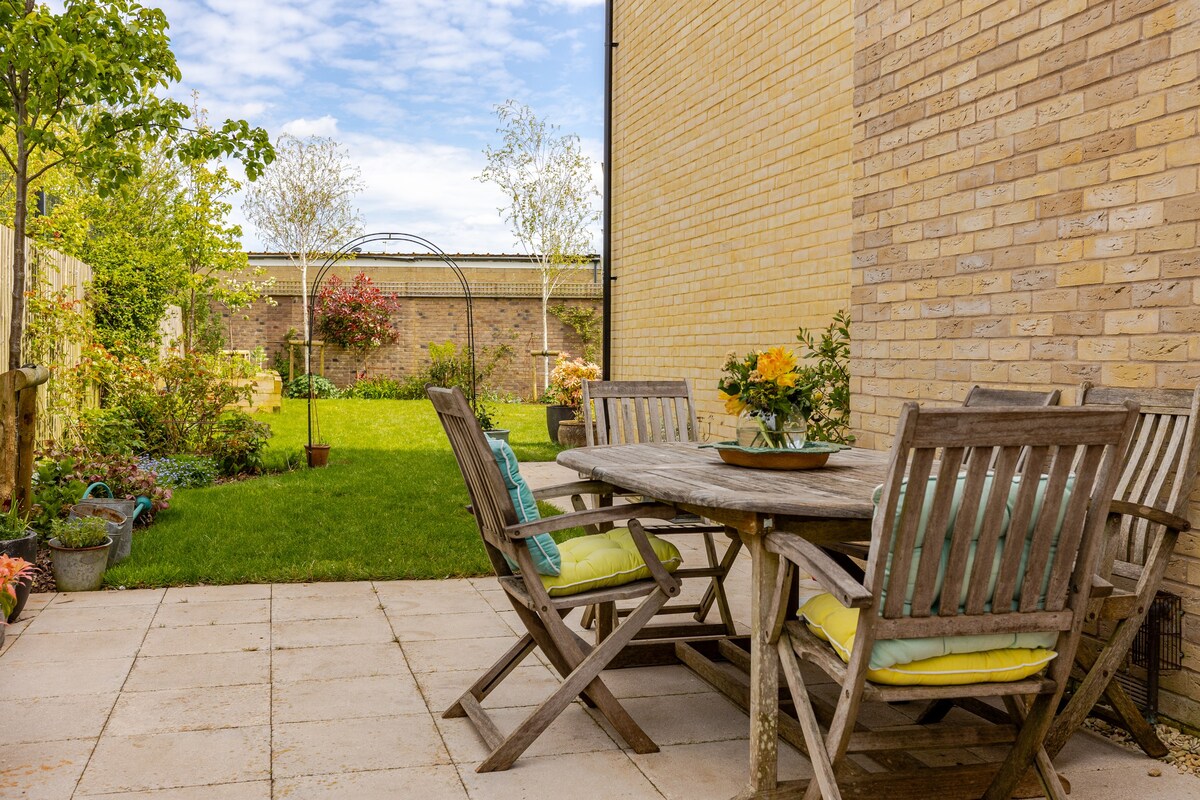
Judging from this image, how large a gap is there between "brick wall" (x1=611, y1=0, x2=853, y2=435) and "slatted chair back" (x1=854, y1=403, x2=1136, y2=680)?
3945mm

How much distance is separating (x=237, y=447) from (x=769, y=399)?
639cm

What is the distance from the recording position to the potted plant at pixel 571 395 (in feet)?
35.0

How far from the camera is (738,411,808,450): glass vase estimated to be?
11.3 feet

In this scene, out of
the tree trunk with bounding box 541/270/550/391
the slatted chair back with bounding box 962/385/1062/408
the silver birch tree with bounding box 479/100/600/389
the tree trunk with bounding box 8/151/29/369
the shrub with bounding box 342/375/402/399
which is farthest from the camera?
the silver birch tree with bounding box 479/100/600/389


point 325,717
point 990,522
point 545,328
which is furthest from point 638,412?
point 545,328

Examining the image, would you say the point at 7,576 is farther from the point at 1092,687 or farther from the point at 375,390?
the point at 375,390

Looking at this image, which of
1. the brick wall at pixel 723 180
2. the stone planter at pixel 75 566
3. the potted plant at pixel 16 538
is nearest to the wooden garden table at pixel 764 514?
the stone planter at pixel 75 566

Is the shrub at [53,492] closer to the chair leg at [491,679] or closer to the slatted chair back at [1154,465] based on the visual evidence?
the chair leg at [491,679]

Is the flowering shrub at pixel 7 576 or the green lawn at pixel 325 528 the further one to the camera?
the green lawn at pixel 325 528

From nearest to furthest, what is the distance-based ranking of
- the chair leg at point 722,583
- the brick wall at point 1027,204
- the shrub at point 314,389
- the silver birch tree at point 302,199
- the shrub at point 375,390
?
the brick wall at point 1027,204 < the chair leg at point 722,583 < the shrub at point 314,389 < the shrub at point 375,390 < the silver birch tree at point 302,199

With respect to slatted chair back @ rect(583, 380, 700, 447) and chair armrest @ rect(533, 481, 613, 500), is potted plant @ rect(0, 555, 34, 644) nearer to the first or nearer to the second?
chair armrest @ rect(533, 481, 613, 500)

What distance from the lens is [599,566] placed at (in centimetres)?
302

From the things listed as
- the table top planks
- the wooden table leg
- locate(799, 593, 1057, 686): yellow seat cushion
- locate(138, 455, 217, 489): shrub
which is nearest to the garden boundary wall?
locate(138, 455, 217, 489): shrub

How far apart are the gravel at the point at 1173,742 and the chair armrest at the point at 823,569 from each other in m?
1.37
